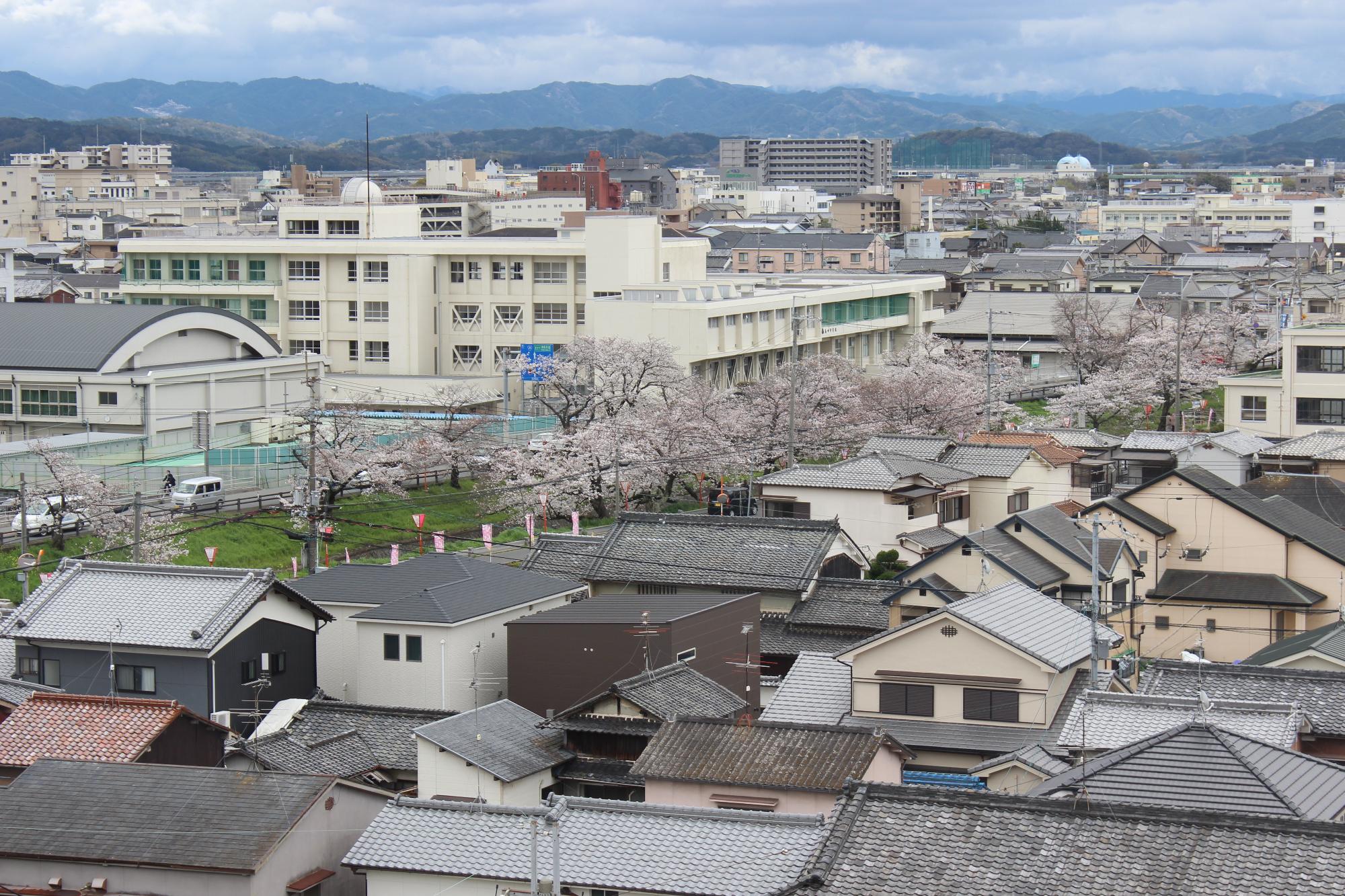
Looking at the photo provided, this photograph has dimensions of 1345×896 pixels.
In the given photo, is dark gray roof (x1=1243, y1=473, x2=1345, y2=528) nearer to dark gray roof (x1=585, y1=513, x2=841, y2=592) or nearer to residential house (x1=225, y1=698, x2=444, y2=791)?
dark gray roof (x1=585, y1=513, x2=841, y2=592)

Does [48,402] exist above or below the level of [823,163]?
below

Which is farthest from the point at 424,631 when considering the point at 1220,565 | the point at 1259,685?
the point at 1220,565

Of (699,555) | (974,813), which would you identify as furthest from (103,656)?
(974,813)

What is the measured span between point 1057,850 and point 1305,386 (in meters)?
30.7

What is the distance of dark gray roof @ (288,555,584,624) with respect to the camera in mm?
21234

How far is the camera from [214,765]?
17094 mm

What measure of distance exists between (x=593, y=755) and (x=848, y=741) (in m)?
3.21

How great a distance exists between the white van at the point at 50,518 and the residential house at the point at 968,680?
1662 centimetres

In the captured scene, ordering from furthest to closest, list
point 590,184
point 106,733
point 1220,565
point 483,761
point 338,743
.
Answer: point 590,184, point 1220,565, point 338,743, point 106,733, point 483,761

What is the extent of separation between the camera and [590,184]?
100 meters

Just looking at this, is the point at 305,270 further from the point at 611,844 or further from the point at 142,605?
the point at 611,844

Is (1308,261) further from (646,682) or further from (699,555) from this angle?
(646,682)

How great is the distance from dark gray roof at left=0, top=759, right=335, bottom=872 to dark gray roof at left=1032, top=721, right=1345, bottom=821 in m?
6.54

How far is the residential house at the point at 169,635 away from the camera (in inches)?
Answer: 791
